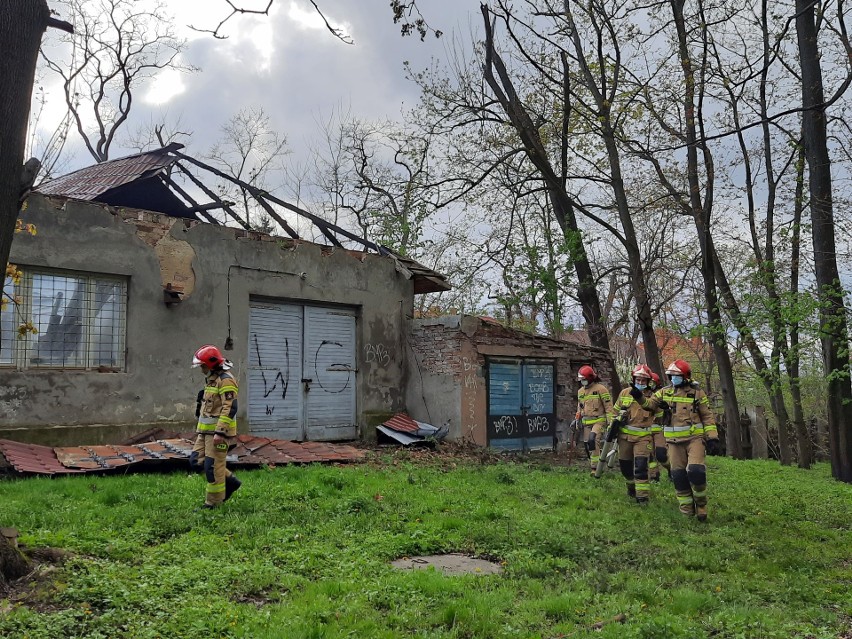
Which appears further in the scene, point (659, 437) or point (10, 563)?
point (659, 437)

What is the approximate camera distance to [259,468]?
1088 centimetres

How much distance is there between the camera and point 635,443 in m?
10.7

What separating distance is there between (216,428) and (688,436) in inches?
244

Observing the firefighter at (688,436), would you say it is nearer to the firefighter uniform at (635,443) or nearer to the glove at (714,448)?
the firefighter uniform at (635,443)

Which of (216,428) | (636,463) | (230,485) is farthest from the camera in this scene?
(636,463)

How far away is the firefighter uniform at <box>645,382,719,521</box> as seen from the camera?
954 cm

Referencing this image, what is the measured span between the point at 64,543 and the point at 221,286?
24.5ft

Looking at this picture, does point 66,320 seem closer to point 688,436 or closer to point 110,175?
point 110,175

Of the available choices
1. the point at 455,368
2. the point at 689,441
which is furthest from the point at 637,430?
the point at 455,368

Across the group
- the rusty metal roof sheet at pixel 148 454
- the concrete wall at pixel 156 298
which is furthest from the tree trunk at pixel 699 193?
the rusty metal roof sheet at pixel 148 454

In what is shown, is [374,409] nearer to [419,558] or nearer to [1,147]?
[419,558]

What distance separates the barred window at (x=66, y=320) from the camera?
1078 centimetres

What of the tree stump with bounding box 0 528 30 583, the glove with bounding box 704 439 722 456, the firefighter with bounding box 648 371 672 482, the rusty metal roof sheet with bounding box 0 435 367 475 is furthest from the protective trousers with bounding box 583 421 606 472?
the glove with bounding box 704 439 722 456

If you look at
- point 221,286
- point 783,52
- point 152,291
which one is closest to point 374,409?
point 221,286
